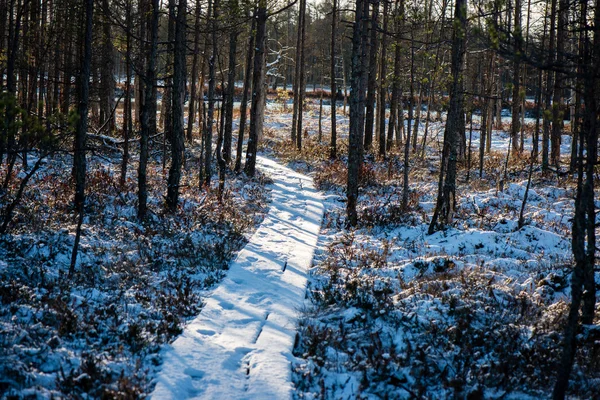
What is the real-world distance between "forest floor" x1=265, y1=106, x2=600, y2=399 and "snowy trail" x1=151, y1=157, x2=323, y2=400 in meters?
0.26

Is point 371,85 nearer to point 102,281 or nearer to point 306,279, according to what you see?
point 306,279

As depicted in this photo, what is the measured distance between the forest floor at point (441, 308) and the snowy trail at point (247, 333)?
0.26 m

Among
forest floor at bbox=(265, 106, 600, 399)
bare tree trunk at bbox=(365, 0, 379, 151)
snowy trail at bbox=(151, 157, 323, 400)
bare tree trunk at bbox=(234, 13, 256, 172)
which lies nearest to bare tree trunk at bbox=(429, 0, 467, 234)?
forest floor at bbox=(265, 106, 600, 399)

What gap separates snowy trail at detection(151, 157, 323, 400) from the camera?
4.93 m

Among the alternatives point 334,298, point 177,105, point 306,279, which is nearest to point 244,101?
point 177,105

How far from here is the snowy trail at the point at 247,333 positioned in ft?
16.2

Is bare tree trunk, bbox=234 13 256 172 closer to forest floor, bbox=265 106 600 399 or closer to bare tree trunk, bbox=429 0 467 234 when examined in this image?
forest floor, bbox=265 106 600 399

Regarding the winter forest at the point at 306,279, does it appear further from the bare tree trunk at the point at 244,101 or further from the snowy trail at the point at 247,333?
the bare tree trunk at the point at 244,101

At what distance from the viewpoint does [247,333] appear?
6141 millimetres

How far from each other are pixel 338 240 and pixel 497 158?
581 inches

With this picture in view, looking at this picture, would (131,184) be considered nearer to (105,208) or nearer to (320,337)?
(105,208)

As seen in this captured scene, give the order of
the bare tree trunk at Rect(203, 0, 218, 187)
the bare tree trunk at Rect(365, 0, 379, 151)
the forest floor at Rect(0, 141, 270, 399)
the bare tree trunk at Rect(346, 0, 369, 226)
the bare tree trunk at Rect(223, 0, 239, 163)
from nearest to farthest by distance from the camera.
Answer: the forest floor at Rect(0, 141, 270, 399) < the bare tree trunk at Rect(346, 0, 369, 226) < the bare tree trunk at Rect(203, 0, 218, 187) < the bare tree trunk at Rect(223, 0, 239, 163) < the bare tree trunk at Rect(365, 0, 379, 151)

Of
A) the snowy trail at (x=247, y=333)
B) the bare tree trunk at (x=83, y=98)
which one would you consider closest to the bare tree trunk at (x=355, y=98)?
the snowy trail at (x=247, y=333)

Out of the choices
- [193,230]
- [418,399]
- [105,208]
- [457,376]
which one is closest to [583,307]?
[457,376]
